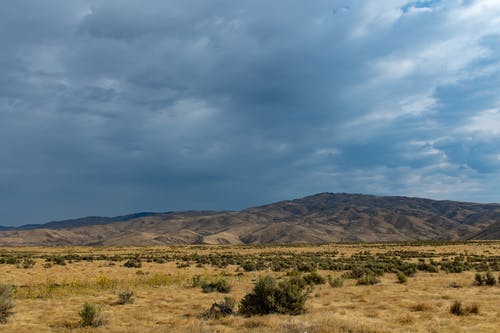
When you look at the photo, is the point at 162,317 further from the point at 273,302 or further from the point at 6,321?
the point at 6,321

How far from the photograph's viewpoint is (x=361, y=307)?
14.5m

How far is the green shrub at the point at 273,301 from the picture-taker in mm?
13180

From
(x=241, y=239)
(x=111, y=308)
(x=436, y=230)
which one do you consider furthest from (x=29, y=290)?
(x=436, y=230)

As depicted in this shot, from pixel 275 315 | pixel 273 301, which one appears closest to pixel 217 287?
pixel 273 301

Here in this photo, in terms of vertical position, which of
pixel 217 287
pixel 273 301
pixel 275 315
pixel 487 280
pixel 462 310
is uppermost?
pixel 273 301

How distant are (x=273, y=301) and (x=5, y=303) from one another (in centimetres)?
872

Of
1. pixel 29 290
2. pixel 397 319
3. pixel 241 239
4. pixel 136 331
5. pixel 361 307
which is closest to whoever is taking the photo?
pixel 136 331

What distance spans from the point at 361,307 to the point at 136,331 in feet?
27.3

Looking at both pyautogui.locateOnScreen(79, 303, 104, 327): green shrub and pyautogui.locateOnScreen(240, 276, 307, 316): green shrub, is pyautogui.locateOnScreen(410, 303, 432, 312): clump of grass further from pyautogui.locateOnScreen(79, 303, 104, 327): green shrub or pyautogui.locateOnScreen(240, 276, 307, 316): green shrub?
pyautogui.locateOnScreen(79, 303, 104, 327): green shrub

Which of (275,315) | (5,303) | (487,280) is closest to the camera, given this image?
(5,303)

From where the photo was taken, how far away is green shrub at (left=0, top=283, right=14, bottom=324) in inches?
487

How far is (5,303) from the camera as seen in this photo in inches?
491

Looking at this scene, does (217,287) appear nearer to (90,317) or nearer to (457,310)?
(90,317)

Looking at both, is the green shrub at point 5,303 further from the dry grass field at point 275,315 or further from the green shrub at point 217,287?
the green shrub at point 217,287
